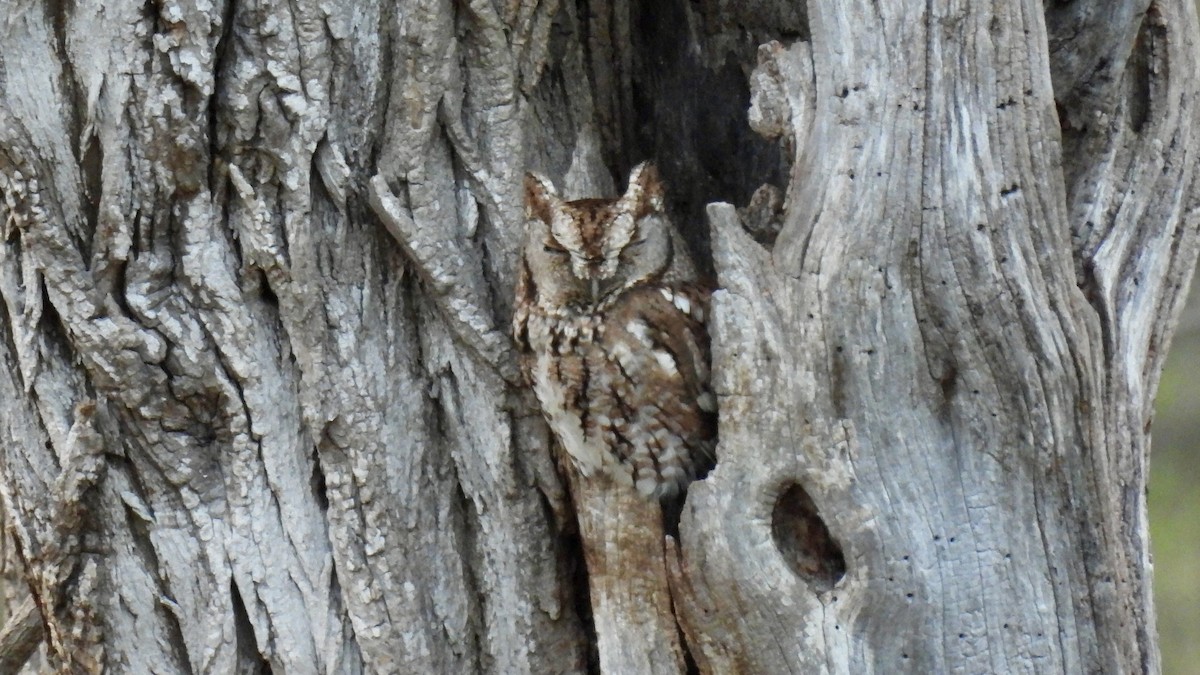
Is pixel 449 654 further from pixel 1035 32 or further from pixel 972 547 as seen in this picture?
pixel 1035 32

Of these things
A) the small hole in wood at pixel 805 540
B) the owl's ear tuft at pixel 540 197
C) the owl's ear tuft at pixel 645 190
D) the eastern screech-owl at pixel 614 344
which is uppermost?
the owl's ear tuft at pixel 645 190

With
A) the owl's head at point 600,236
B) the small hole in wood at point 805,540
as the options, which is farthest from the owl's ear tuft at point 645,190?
the small hole in wood at point 805,540

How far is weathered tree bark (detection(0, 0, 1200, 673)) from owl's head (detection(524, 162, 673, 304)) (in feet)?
0.26

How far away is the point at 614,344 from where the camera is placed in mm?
2154

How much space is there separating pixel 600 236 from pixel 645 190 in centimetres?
12

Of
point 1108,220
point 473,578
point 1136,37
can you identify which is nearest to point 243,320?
point 473,578

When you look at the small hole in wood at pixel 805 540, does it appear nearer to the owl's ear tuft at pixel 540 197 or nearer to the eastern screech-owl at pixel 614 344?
the eastern screech-owl at pixel 614 344

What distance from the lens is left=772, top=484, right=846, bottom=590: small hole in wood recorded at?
191 cm

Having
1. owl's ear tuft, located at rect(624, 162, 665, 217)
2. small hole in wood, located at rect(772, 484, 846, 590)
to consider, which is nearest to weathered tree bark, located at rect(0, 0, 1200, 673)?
small hole in wood, located at rect(772, 484, 846, 590)

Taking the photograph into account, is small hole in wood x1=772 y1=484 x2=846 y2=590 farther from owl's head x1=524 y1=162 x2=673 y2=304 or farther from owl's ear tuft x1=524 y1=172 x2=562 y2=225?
owl's ear tuft x1=524 y1=172 x2=562 y2=225

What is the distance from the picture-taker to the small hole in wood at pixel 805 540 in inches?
75.0

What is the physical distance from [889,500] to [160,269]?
128 centimetres

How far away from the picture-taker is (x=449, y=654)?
2166 millimetres

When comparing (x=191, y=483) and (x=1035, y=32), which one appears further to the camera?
(x=191, y=483)
